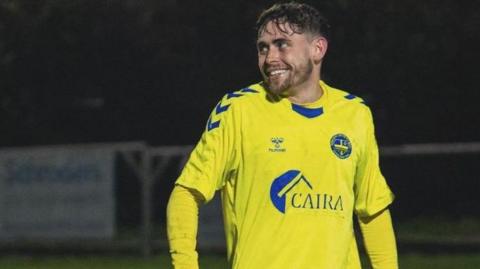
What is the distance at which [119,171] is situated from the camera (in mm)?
20656

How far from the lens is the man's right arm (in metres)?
4.57

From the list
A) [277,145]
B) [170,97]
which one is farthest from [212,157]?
[170,97]

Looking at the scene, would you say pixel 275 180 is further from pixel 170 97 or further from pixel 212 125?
pixel 170 97

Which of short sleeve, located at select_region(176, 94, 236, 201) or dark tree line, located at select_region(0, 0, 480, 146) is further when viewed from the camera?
dark tree line, located at select_region(0, 0, 480, 146)

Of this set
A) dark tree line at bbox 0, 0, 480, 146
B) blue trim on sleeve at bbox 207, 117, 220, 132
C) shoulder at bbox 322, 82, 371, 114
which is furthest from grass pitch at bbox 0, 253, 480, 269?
blue trim on sleeve at bbox 207, 117, 220, 132

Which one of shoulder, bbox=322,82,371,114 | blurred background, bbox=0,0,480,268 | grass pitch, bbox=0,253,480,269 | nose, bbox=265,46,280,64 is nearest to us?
nose, bbox=265,46,280,64

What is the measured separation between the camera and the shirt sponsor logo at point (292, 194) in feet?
15.5

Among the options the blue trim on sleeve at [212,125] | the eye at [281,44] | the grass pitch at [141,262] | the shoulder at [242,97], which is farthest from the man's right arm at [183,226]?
the grass pitch at [141,262]

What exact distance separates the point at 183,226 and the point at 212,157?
255mm

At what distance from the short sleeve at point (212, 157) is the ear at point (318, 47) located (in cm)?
37

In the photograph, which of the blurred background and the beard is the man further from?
the blurred background

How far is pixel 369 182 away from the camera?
5000 mm

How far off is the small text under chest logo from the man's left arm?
485 mm

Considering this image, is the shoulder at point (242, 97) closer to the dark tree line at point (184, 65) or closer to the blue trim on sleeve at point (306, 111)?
the blue trim on sleeve at point (306, 111)
